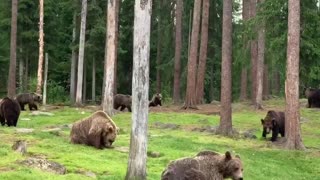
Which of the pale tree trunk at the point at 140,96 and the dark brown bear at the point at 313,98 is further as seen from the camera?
the dark brown bear at the point at 313,98

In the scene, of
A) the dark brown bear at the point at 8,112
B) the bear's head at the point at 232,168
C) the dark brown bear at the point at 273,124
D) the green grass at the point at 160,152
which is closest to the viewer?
the bear's head at the point at 232,168

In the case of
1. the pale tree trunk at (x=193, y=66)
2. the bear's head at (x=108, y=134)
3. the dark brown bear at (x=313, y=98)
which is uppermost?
the pale tree trunk at (x=193, y=66)

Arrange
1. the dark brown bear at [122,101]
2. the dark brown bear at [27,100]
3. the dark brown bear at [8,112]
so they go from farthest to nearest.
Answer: the dark brown bear at [122,101] → the dark brown bear at [27,100] → the dark brown bear at [8,112]

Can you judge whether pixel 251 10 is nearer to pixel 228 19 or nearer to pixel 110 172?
pixel 228 19

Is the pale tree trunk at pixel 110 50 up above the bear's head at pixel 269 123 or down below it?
above

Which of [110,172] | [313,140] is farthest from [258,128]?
[110,172]

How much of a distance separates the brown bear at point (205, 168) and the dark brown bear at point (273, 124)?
12.7m

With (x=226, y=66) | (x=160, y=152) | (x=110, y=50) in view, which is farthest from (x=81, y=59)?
(x=160, y=152)

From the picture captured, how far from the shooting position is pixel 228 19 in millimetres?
21609

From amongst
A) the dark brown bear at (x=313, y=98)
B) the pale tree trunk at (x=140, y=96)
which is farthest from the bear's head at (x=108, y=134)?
the dark brown bear at (x=313, y=98)

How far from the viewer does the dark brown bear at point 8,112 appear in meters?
20.4

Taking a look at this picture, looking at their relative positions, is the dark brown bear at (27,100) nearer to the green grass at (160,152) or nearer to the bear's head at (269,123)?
the green grass at (160,152)

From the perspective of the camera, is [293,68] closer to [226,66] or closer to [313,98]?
[226,66]

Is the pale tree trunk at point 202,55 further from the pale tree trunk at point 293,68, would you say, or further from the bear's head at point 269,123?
the pale tree trunk at point 293,68
